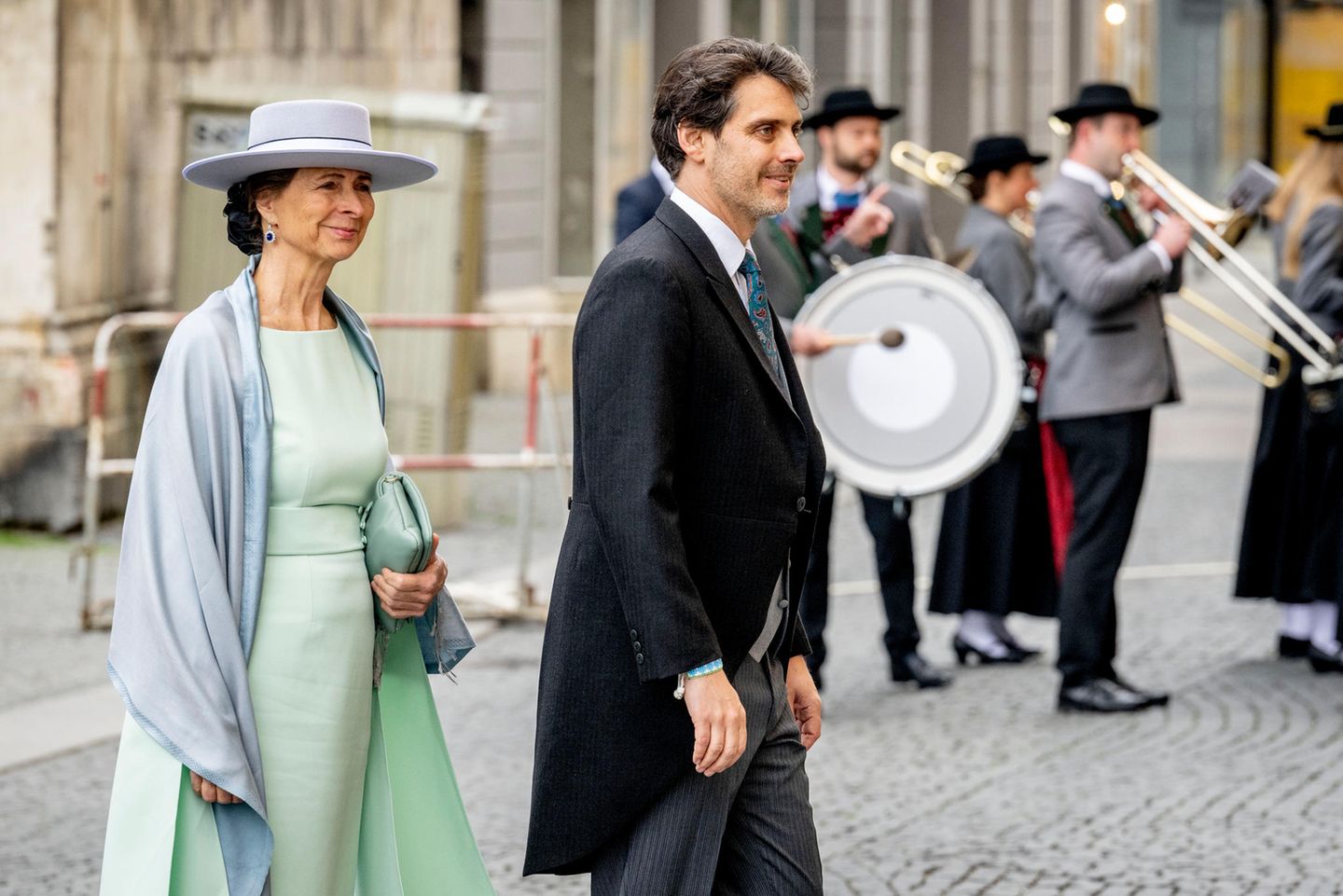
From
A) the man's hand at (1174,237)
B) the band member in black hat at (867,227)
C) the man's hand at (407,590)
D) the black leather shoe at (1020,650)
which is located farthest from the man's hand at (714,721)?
the black leather shoe at (1020,650)

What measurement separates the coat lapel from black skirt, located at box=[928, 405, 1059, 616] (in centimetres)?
459

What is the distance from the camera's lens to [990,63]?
2458cm

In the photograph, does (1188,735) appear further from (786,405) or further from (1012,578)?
(786,405)

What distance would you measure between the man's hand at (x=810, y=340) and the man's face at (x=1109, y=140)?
104cm

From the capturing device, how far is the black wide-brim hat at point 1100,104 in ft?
22.4

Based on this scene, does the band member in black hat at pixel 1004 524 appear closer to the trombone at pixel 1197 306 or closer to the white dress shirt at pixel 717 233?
the trombone at pixel 1197 306

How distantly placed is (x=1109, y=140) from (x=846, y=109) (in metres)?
0.86

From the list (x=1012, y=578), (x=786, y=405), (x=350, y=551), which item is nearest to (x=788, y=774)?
(x=786, y=405)

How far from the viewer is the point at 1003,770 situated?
6145mm

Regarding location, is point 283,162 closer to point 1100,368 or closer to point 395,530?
point 395,530

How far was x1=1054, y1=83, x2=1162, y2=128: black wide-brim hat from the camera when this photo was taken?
6.84 m

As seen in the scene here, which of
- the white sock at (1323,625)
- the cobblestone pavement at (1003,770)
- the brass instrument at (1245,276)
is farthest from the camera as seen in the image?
the white sock at (1323,625)

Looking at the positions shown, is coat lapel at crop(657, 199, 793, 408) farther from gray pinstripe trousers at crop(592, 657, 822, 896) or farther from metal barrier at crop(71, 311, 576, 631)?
metal barrier at crop(71, 311, 576, 631)

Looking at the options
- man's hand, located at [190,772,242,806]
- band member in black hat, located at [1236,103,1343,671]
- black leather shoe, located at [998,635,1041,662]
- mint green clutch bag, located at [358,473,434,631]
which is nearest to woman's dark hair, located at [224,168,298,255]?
mint green clutch bag, located at [358,473,434,631]
